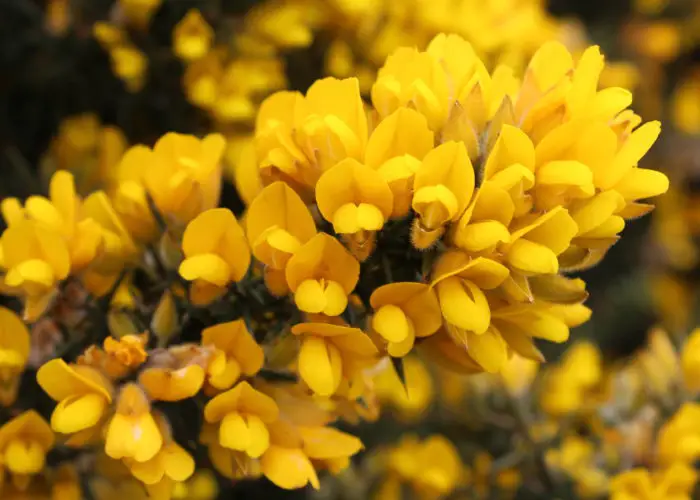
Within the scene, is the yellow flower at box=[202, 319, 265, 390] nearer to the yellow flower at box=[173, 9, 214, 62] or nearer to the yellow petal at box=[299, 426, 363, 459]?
the yellow petal at box=[299, 426, 363, 459]

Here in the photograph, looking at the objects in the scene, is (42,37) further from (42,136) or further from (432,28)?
(432,28)

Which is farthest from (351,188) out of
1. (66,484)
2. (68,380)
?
(66,484)

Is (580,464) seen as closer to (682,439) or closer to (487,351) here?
(682,439)

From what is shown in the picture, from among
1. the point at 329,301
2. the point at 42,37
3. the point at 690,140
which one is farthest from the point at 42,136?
the point at 690,140

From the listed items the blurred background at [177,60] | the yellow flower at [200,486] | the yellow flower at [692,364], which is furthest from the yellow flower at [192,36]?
the yellow flower at [692,364]

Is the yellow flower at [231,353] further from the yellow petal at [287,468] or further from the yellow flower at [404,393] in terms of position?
the yellow flower at [404,393]

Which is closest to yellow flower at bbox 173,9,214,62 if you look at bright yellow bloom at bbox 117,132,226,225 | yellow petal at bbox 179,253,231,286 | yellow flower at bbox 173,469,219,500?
bright yellow bloom at bbox 117,132,226,225
